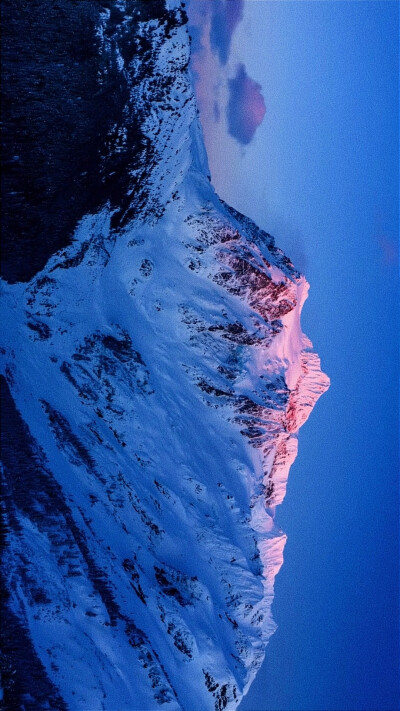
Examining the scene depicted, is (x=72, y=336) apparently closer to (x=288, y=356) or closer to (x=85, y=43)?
(x=288, y=356)

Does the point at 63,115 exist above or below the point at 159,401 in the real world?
above

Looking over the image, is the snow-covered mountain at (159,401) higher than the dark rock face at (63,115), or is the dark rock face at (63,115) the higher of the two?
the dark rock face at (63,115)

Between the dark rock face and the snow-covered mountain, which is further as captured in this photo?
the dark rock face

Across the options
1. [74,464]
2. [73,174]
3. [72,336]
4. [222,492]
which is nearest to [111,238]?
[73,174]

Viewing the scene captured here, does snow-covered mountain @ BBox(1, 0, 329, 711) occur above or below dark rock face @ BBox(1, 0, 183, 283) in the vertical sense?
below

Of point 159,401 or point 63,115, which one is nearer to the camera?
point 63,115
